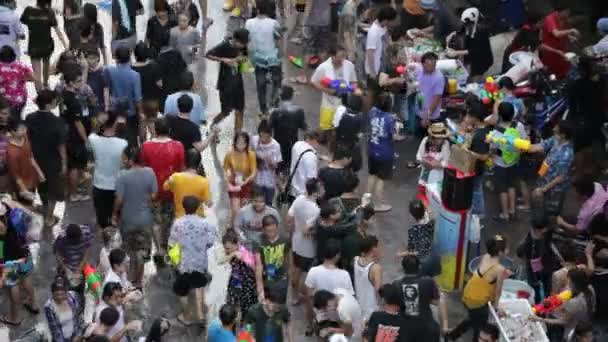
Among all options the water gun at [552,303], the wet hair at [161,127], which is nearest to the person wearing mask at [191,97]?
the wet hair at [161,127]

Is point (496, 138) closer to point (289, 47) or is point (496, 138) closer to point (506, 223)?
point (506, 223)

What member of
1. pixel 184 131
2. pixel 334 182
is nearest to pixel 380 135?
pixel 334 182

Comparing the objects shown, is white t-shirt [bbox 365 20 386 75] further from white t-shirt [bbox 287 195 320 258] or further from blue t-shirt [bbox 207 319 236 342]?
blue t-shirt [bbox 207 319 236 342]

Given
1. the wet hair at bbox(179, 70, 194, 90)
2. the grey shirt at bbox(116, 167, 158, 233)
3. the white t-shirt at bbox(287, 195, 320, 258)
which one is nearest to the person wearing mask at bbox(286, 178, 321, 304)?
the white t-shirt at bbox(287, 195, 320, 258)

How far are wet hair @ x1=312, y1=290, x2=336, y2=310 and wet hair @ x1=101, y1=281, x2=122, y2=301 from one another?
1703mm

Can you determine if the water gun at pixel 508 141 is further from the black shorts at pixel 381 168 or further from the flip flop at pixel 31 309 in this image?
the flip flop at pixel 31 309

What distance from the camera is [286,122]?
1294cm

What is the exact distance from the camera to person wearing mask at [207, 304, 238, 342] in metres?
9.50

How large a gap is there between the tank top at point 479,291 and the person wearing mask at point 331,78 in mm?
3467

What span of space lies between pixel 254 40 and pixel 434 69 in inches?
92.0

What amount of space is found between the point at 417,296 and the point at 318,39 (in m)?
7.99

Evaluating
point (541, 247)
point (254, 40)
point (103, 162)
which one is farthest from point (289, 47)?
point (541, 247)

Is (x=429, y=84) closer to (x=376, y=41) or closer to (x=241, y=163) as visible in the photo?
(x=376, y=41)

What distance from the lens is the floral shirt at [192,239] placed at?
10.8m
